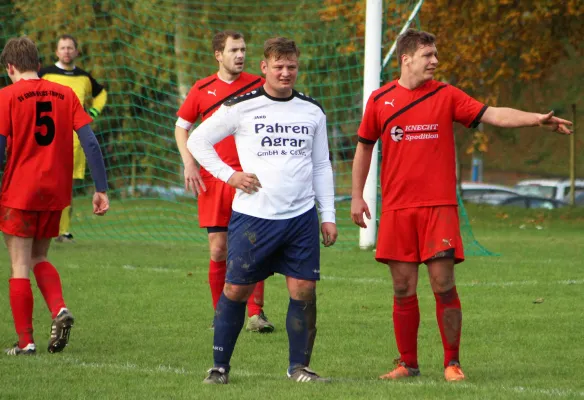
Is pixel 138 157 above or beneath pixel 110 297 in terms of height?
above

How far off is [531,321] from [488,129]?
32647mm

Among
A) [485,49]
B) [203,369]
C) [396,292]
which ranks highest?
[485,49]

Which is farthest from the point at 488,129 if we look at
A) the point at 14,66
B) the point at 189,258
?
the point at 14,66

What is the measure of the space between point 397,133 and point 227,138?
213 cm

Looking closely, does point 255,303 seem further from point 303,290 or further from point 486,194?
point 486,194

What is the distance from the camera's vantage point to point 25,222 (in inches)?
287

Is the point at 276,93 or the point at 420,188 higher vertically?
the point at 276,93

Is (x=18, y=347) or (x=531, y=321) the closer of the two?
(x=18, y=347)

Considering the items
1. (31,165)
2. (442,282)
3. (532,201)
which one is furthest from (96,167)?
(532,201)

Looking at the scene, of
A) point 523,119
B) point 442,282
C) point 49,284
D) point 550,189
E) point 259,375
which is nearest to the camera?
point 523,119

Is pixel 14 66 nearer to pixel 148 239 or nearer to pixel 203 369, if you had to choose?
pixel 203 369

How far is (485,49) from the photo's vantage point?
21422 millimetres

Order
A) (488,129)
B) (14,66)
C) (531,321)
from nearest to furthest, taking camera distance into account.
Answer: (14,66)
(531,321)
(488,129)

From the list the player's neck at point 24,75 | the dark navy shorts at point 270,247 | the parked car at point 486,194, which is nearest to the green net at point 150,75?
the player's neck at point 24,75
